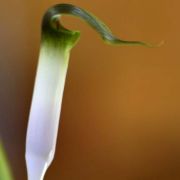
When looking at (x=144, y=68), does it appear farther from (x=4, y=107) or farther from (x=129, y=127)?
(x=4, y=107)

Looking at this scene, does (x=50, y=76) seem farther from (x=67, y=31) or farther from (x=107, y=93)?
(x=107, y=93)

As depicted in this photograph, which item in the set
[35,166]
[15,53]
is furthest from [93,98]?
[35,166]

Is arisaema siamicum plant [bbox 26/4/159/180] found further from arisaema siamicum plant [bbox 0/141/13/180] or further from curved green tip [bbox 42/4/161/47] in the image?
arisaema siamicum plant [bbox 0/141/13/180]

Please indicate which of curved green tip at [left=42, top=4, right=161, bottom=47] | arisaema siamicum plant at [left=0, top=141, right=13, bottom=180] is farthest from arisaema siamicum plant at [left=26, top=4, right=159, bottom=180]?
arisaema siamicum plant at [left=0, top=141, right=13, bottom=180]

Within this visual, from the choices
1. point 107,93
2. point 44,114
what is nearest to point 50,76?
point 44,114

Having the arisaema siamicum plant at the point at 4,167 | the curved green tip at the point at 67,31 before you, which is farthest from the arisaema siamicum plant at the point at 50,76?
the arisaema siamicum plant at the point at 4,167

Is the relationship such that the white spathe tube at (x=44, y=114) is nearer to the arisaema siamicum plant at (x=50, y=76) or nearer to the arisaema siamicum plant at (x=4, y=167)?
the arisaema siamicum plant at (x=50, y=76)

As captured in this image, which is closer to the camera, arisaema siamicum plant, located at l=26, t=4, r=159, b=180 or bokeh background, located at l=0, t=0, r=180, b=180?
arisaema siamicum plant, located at l=26, t=4, r=159, b=180
